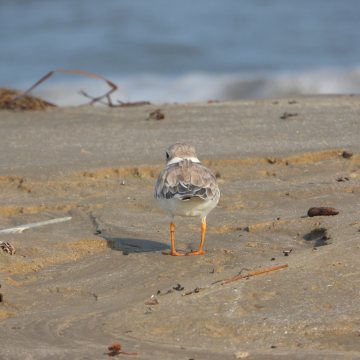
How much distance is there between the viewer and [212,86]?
58.9 ft

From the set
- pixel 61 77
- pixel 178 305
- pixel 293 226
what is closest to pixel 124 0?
pixel 61 77

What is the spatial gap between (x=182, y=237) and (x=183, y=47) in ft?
45.0

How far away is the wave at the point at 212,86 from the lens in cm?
1723

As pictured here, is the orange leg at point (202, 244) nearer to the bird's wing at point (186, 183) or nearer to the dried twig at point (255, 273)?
the bird's wing at point (186, 183)

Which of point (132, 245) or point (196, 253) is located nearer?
point (196, 253)

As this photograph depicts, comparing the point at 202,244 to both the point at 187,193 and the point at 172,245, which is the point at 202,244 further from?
the point at 187,193

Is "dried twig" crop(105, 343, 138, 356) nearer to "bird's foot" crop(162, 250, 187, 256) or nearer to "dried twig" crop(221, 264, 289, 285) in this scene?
"dried twig" crop(221, 264, 289, 285)

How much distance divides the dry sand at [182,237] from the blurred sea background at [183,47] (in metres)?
6.47

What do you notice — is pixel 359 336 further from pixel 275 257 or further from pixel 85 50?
pixel 85 50

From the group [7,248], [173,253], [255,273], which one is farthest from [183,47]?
[255,273]

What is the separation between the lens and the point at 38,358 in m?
4.88

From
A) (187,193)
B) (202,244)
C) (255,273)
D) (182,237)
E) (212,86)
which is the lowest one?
(212,86)

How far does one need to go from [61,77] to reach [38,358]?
14.1m

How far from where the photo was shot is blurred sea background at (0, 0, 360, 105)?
1788cm
